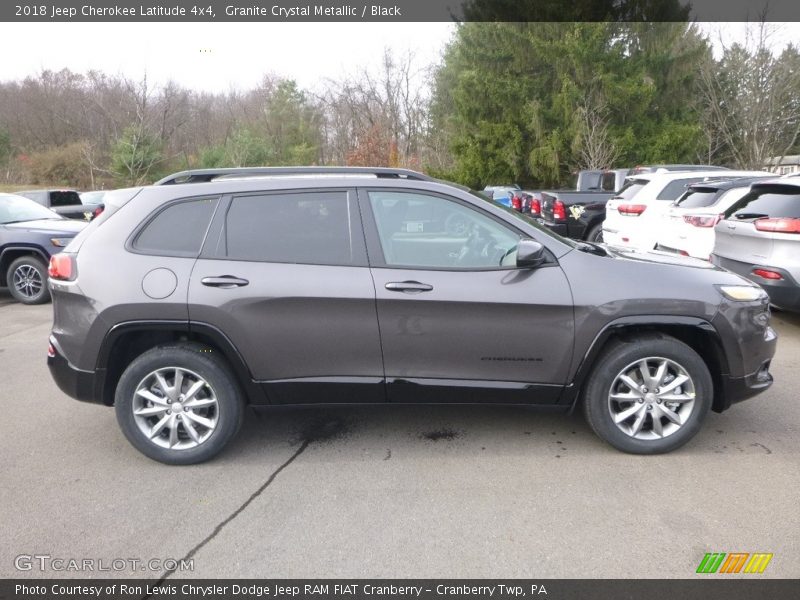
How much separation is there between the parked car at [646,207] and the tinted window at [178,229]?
6.91 metres

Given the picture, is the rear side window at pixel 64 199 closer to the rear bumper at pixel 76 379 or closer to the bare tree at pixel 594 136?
the rear bumper at pixel 76 379

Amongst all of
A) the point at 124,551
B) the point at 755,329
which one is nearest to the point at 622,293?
the point at 755,329

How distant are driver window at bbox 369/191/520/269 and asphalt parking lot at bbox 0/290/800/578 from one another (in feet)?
4.10

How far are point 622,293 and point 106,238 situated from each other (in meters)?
3.19

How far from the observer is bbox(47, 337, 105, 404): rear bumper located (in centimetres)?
362

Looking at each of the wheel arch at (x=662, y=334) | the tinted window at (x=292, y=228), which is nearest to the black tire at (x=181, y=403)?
the tinted window at (x=292, y=228)

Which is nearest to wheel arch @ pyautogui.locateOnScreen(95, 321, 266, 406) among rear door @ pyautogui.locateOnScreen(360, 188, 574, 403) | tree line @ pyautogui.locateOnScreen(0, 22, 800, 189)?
rear door @ pyautogui.locateOnScreen(360, 188, 574, 403)

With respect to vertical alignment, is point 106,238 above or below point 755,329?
above

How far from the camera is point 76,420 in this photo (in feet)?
14.6

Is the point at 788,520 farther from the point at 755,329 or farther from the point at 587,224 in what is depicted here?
the point at 587,224

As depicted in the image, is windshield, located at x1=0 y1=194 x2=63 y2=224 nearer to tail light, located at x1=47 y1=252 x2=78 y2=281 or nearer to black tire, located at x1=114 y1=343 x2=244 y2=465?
tail light, located at x1=47 y1=252 x2=78 y2=281
